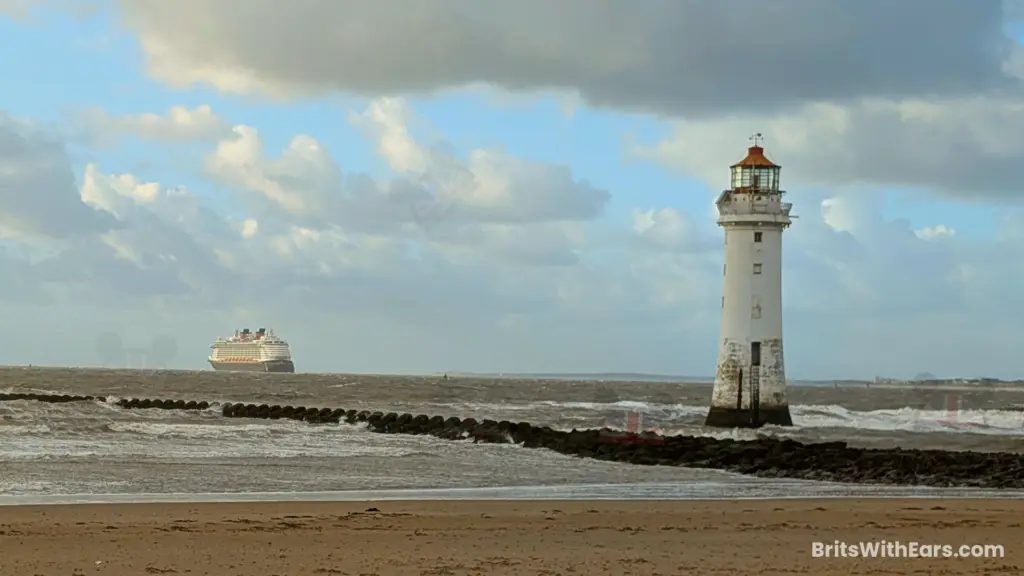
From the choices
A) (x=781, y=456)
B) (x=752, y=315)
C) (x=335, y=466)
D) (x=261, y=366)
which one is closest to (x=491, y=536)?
(x=335, y=466)

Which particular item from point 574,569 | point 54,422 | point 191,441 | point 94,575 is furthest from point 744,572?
point 54,422

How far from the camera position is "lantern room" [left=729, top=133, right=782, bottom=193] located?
2948 cm

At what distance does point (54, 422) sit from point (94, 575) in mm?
25162

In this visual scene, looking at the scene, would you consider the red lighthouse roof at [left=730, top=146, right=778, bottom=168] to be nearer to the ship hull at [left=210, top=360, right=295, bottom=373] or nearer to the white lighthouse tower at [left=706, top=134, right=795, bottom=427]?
the white lighthouse tower at [left=706, top=134, right=795, bottom=427]

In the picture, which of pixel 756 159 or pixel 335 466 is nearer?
pixel 335 466

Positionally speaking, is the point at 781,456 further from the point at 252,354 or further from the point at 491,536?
the point at 252,354

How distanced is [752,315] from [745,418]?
2.48 m

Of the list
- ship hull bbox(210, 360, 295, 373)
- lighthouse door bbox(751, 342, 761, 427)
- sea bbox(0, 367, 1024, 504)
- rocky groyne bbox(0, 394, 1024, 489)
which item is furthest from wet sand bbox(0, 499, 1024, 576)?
ship hull bbox(210, 360, 295, 373)

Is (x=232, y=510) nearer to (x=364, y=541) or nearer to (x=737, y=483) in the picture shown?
(x=364, y=541)

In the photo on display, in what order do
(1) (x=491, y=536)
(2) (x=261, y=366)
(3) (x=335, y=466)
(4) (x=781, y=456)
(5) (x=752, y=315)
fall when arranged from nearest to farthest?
(1) (x=491, y=536) < (3) (x=335, y=466) < (4) (x=781, y=456) < (5) (x=752, y=315) < (2) (x=261, y=366)

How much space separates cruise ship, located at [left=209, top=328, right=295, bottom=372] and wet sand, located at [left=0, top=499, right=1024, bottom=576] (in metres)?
161

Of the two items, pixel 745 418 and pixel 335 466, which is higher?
pixel 745 418

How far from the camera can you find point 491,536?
10773 millimetres

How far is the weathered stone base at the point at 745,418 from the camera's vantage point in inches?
1123
